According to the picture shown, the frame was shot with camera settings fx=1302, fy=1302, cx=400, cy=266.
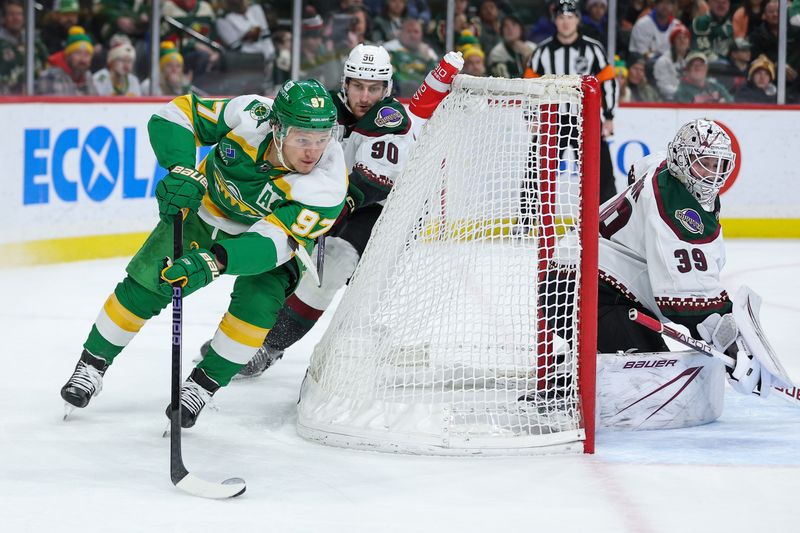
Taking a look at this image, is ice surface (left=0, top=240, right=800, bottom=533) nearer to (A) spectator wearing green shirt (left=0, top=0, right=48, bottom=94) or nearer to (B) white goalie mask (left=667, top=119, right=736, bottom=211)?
(B) white goalie mask (left=667, top=119, right=736, bottom=211)

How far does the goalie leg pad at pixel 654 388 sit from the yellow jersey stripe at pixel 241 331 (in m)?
0.84

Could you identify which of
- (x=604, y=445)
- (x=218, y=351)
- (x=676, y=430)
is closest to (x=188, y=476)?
(x=218, y=351)

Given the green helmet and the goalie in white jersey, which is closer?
the green helmet

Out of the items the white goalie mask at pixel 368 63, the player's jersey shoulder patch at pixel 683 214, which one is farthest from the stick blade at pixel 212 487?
the white goalie mask at pixel 368 63

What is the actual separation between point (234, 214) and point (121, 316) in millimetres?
379

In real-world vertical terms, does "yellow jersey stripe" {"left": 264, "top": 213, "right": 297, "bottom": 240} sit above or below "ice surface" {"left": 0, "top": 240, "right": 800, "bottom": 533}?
above

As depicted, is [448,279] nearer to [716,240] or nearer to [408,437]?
[408,437]

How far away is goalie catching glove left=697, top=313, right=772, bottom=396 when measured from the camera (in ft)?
10.6

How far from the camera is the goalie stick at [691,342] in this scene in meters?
3.17

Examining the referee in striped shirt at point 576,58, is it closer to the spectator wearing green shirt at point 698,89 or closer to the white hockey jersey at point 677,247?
the spectator wearing green shirt at point 698,89

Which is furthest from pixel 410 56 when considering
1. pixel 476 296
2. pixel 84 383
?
pixel 84 383

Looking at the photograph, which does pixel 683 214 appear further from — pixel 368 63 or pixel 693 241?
pixel 368 63

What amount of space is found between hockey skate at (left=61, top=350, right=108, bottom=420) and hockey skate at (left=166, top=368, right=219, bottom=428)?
10.6 inches

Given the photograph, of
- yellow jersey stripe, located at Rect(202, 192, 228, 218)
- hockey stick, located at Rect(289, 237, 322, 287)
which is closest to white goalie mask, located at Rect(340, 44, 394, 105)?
yellow jersey stripe, located at Rect(202, 192, 228, 218)
